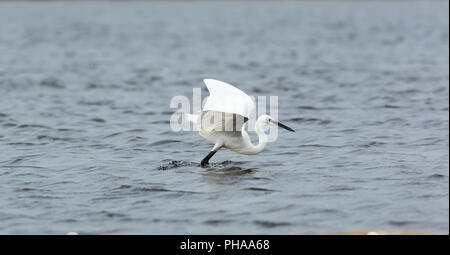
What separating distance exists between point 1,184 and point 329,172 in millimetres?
4368

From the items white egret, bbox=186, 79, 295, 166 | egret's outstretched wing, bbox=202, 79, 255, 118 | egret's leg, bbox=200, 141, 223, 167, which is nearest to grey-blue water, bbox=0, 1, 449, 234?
egret's leg, bbox=200, 141, 223, 167

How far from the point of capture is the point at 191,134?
1378 centimetres

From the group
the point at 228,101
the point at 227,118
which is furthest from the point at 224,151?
the point at 228,101

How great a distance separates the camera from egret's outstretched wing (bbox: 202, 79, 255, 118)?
9.35 meters

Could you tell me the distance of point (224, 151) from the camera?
12141 millimetres

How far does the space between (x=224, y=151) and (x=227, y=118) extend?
7.24 feet

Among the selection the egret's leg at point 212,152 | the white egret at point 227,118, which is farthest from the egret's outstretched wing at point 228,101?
the egret's leg at point 212,152

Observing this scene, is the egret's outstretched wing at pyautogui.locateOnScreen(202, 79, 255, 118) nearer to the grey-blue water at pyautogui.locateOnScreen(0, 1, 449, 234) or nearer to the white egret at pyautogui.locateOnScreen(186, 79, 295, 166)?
the white egret at pyautogui.locateOnScreen(186, 79, 295, 166)

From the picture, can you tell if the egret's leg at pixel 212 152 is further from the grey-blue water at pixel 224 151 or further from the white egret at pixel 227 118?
the grey-blue water at pixel 224 151

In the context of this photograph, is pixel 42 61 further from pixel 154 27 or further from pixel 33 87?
pixel 154 27

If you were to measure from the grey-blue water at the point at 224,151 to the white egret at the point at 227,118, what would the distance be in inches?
16.1

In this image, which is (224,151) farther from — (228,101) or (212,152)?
(228,101)

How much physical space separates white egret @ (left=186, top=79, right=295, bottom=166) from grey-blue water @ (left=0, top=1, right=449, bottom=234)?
0.41 meters

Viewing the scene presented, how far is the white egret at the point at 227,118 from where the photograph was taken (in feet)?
31.0
